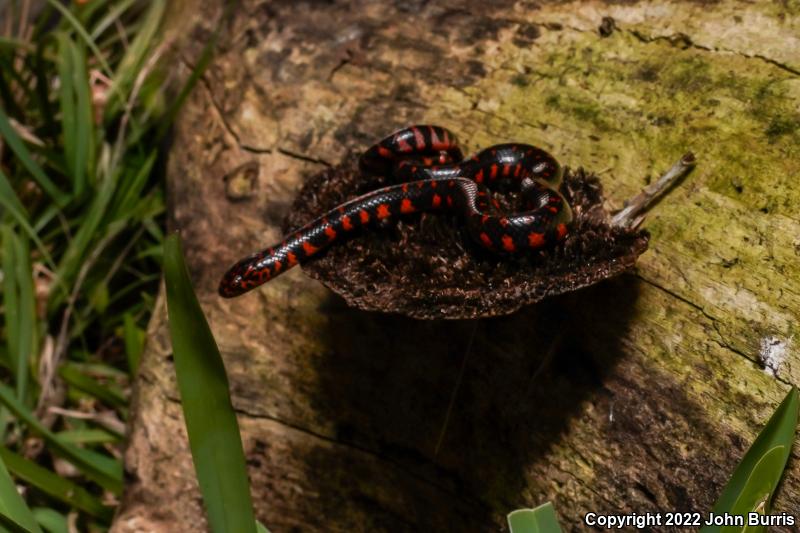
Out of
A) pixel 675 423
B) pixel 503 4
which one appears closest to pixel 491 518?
pixel 675 423

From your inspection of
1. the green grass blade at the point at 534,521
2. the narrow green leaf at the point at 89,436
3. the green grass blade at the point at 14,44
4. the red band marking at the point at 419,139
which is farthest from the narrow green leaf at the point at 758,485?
A: the green grass blade at the point at 14,44

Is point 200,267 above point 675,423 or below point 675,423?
above

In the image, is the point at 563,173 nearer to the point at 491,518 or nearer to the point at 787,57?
Answer: the point at 787,57

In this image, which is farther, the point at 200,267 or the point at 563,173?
the point at 200,267

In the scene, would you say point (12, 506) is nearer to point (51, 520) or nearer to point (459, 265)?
point (51, 520)

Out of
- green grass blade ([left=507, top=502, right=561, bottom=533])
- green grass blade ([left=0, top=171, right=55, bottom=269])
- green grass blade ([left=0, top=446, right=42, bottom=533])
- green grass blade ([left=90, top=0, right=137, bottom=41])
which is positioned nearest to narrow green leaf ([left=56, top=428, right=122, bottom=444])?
green grass blade ([left=0, top=171, right=55, bottom=269])

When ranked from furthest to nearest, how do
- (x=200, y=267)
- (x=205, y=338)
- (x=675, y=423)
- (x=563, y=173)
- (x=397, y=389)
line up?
(x=200, y=267) < (x=397, y=389) < (x=563, y=173) < (x=675, y=423) < (x=205, y=338)

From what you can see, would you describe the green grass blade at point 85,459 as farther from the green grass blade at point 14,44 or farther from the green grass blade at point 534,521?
the green grass blade at point 534,521
